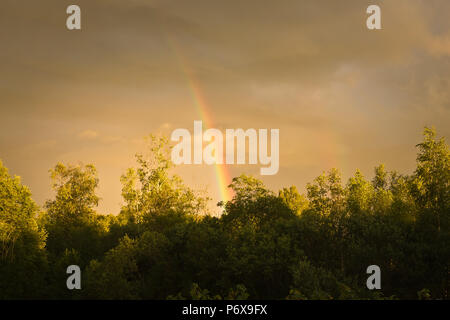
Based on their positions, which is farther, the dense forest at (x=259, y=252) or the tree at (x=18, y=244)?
the tree at (x=18, y=244)

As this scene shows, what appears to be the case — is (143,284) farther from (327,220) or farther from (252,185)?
(327,220)

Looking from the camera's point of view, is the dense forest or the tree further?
the tree

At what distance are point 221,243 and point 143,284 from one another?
10.1m

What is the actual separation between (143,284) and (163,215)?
23478 millimetres

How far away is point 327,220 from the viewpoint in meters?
48.5

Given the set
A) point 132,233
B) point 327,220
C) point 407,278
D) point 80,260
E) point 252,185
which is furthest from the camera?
point 132,233

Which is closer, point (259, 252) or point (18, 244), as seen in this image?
point (259, 252)

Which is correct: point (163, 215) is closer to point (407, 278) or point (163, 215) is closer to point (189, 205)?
point (189, 205)

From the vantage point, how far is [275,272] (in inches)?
1743


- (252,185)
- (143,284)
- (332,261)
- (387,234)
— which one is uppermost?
(252,185)

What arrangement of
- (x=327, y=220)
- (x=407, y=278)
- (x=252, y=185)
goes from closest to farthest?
(x=407, y=278) → (x=327, y=220) → (x=252, y=185)

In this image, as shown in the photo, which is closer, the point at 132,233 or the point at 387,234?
the point at 387,234
